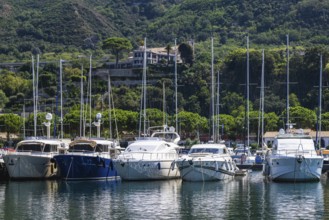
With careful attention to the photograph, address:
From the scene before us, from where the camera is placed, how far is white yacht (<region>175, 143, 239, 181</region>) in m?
61.2

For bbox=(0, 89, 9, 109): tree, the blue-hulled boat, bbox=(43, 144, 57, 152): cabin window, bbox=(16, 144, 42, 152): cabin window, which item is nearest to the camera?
the blue-hulled boat

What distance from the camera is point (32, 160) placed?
2559 inches

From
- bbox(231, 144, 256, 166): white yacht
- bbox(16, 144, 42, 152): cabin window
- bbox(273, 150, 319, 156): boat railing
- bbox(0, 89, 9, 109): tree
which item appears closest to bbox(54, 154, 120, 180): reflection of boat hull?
bbox(16, 144, 42, 152): cabin window

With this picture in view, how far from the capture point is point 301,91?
12825cm

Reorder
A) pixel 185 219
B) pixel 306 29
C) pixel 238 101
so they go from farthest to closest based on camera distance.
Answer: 1. pixel 306 29
2. pixel 238 101
3. pixel 185 219

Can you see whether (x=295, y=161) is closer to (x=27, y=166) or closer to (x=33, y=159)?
(x=33, y=159)

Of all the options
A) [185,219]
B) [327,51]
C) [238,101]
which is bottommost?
[185,219]

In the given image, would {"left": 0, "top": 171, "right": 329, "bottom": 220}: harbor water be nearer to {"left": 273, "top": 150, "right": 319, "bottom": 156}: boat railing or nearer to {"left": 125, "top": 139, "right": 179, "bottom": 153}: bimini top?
{"left": 273, "top": 150, "right": 319, "bottom": 156}: boat railing

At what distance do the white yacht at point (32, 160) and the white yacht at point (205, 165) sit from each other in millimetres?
10863

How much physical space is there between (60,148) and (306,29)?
12493 centimetres

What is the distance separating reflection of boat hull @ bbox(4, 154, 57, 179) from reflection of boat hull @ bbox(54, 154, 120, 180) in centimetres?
190

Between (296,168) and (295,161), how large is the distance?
0.78m

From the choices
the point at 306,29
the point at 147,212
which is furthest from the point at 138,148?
the point at 306,29

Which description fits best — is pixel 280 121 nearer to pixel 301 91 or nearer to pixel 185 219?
pixel 301 91
